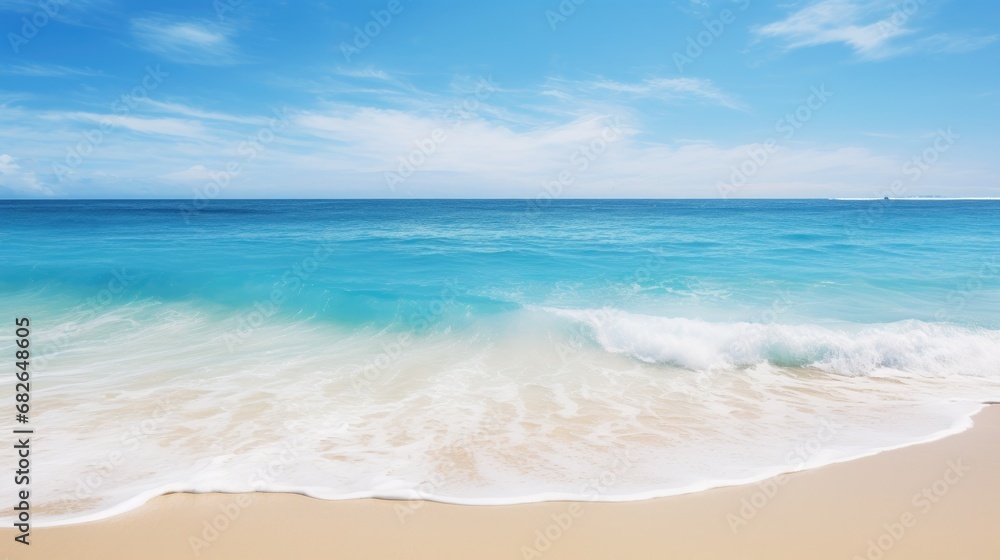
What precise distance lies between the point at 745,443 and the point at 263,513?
5.31m

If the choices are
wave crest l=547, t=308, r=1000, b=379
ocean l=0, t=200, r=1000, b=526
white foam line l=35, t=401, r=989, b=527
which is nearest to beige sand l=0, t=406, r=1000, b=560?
white foam line l=35, t=401, r=989, b=527

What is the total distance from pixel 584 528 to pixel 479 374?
4.84 meters

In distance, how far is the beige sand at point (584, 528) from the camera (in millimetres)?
4023

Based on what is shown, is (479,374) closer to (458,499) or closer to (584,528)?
(458,499)

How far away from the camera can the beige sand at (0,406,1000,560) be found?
4.02 m

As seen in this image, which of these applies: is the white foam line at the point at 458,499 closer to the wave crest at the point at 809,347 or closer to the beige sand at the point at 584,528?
the beige sand at the point at 584,528

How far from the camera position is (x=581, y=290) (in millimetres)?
16109

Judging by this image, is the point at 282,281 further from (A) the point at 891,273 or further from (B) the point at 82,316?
(A) the point at 891,273

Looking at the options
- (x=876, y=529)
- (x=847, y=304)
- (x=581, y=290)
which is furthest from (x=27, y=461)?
(x=847, y=304)

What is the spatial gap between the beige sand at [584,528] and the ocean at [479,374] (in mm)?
256

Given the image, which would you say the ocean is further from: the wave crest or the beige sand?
the beige sand

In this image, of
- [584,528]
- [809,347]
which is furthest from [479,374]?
[809,347]

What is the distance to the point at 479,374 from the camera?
9.04m

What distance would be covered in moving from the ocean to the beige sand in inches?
10.1
